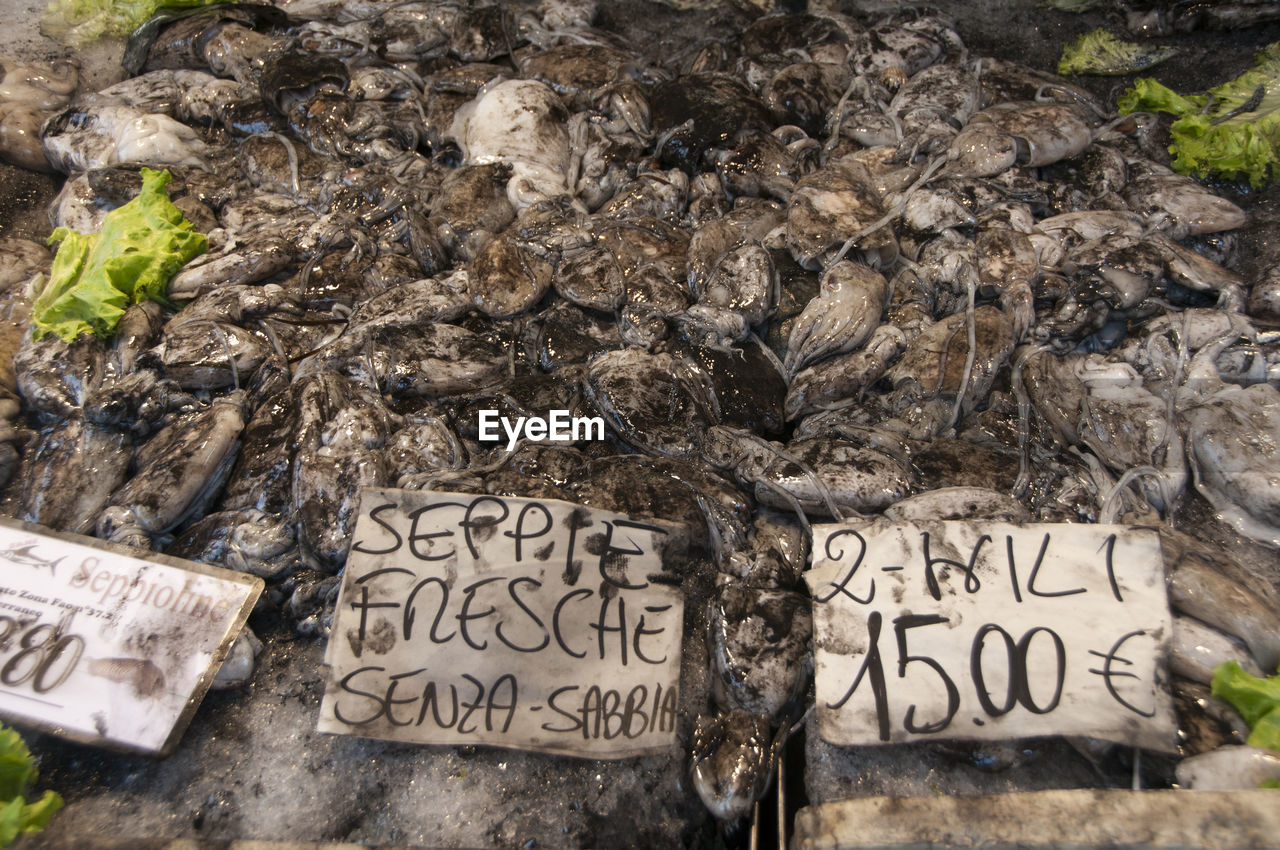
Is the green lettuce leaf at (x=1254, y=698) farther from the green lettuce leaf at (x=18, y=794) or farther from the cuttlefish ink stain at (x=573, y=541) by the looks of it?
the green lettuce leaf at (x=18, y=794)

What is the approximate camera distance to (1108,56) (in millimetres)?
4969

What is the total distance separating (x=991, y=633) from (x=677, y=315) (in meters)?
1.91

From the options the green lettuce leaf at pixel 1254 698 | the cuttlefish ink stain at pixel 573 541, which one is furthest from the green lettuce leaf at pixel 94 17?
the green lettuce leaf at pixel 1254 698

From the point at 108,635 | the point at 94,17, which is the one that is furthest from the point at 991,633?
the point at 94,17

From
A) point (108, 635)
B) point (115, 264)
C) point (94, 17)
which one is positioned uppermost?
point (94, 17)

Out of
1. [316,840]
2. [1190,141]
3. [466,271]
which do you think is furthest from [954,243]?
[316,840]

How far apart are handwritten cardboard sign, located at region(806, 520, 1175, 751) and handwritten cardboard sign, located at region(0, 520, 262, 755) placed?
6.75 ft

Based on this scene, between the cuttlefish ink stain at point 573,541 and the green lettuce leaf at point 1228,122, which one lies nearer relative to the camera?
the cuttlefish ink stain at point 573,541

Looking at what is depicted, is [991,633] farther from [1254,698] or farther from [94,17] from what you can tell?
[94,17]

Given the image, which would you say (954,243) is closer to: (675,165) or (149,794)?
(675,165)

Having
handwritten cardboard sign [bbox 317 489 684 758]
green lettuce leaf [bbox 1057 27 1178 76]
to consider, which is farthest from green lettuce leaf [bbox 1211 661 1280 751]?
green lettuce leaf [bbox 1057 27 1178 76]

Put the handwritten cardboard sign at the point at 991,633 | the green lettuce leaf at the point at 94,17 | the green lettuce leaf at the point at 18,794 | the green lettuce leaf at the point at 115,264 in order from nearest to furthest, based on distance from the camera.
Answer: the green lettuce leaf at the point at 18,794, the handwritten cardboard sign at the point at 991,633, the green lettuce leaf at the point at 115,264, the green lettuce leaf at the point at 94,17

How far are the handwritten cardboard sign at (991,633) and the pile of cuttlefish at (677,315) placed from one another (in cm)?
19

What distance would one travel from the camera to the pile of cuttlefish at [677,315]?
276 centimetres
